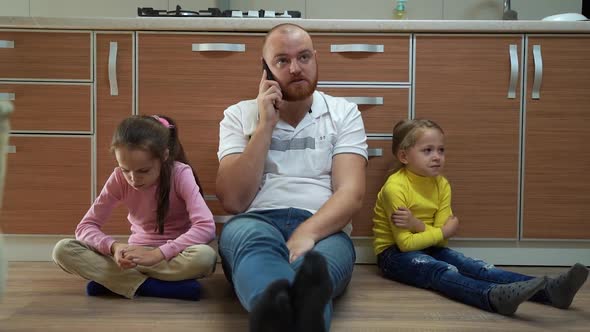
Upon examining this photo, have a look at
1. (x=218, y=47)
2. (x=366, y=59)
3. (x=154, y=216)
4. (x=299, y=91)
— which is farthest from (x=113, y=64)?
(x=366, y=59)

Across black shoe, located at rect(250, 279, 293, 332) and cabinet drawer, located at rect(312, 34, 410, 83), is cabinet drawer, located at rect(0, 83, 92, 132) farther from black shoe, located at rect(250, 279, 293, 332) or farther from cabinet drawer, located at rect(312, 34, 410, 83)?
black shoe, located at rect(250, 279, 293, 332)

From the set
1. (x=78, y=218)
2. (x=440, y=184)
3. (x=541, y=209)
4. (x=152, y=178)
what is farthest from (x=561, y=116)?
(x=78, y=218)

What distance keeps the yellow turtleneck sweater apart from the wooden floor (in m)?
0.25

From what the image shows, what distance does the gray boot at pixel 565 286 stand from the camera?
1.76 m

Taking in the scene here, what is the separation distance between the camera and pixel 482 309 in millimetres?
1849

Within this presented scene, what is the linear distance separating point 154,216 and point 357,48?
100 cm

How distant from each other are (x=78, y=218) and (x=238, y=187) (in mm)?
854

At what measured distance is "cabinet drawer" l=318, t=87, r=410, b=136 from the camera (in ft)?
8.29

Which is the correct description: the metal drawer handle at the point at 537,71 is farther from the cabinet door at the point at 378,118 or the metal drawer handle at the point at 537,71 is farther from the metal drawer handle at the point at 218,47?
the metal drawer handle at the point at 218,47

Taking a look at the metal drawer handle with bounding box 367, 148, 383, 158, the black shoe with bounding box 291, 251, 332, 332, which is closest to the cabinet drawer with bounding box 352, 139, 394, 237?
the metal drawer handle with bounding box 367, 148, 383, 158

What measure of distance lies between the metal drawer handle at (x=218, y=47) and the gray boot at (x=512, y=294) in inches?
51.0

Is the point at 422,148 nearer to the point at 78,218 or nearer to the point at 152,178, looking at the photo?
the point at 152,178

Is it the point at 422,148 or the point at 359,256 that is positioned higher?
the point at 422,148

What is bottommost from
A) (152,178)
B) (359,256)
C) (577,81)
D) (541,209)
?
(359,256)
